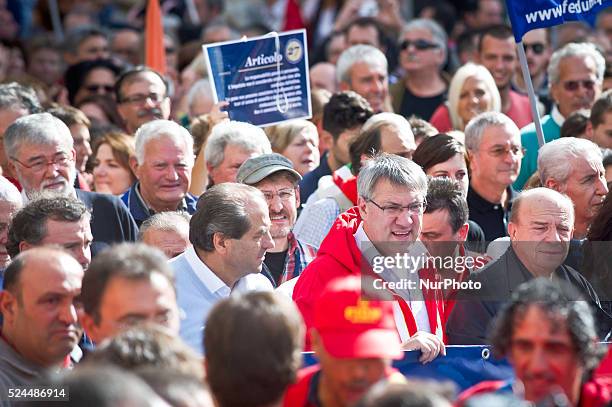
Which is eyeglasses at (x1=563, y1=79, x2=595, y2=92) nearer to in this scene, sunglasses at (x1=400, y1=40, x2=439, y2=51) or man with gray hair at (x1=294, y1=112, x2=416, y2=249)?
sunglasses at (x1=400, y1=40, x2=439, y2=51)

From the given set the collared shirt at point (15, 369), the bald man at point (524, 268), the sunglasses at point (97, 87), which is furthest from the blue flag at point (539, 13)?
the collared shirt at point (15, 369)

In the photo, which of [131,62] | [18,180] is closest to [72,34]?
[131,62]

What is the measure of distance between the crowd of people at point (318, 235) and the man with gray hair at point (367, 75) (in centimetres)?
2

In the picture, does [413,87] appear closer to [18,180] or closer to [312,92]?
[312,92]

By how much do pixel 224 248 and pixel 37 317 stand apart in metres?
1.38

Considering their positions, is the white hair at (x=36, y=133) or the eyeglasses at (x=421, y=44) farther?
the eyeglasses at (x=421, y=44)

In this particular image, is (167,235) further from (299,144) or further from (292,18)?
(292,18)

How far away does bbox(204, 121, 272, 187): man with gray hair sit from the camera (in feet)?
28.6

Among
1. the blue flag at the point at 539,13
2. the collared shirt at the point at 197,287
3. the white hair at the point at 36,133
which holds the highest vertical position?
the blue flag at the point at 539,13

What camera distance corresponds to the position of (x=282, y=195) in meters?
8.00

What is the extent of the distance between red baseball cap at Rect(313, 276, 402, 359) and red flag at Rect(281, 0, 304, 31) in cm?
959

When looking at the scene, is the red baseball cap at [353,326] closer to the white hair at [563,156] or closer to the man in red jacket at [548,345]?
the man in red jacket at [548,345]

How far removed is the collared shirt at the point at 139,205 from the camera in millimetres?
8531

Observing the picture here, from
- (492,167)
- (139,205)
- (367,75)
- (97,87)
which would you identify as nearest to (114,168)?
(139,205)
